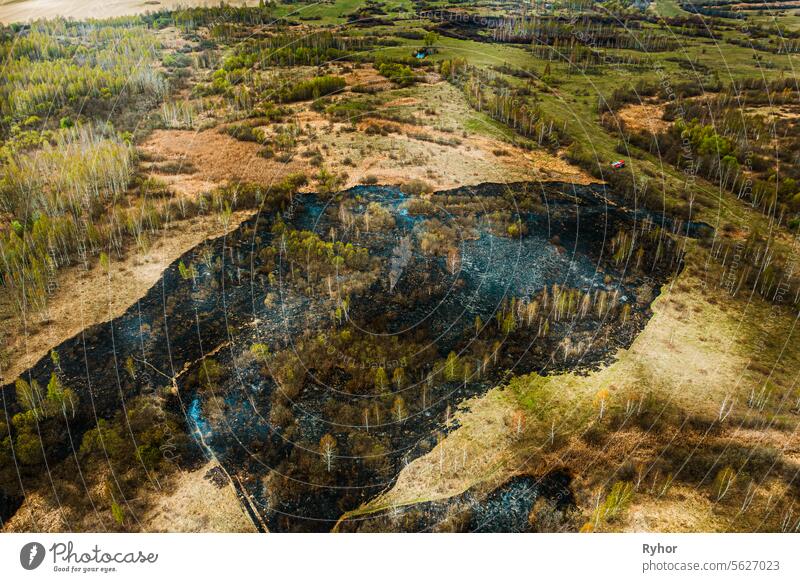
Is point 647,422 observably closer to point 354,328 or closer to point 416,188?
point 354,328

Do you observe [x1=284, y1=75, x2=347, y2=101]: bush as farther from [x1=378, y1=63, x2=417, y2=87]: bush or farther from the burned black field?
the burned black field

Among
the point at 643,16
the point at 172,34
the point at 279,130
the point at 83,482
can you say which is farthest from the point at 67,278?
the point at 643,16

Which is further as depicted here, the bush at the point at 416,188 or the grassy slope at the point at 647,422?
the bush at the point at 416,188
